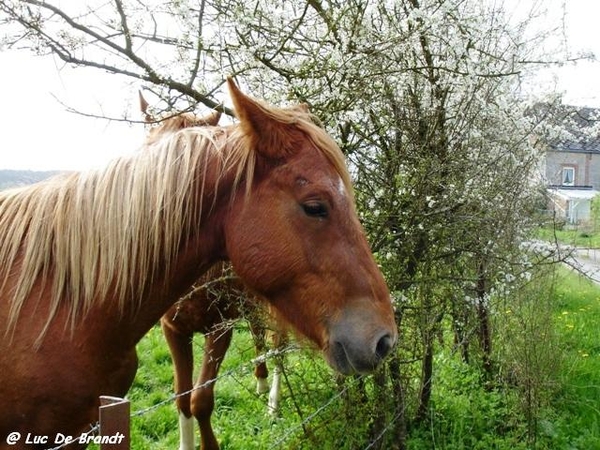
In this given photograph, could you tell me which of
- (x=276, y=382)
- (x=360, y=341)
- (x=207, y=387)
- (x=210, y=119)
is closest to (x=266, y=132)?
(x=360, y=341)

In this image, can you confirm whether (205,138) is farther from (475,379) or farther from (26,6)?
(475,379)

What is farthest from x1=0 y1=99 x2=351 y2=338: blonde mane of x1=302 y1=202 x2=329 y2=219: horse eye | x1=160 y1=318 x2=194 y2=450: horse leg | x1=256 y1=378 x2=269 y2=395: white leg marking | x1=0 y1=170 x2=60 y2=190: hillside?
x1=256 y1=378 x2=269 y2=395: white leg marking

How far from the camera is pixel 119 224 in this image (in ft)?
7.07

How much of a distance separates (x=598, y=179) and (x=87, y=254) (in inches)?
1412

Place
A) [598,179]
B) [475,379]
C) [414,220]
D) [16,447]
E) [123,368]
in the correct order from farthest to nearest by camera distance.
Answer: [598,179] < [475,379] < [414,220] < [123,368] < [16,447]

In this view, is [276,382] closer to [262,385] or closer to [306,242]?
[262,385]

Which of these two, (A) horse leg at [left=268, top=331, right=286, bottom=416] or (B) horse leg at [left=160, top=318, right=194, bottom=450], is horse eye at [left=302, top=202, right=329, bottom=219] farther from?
(B) horse leg at [left=160, top=318, right=194, bottom=450]

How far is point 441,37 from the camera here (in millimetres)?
3195

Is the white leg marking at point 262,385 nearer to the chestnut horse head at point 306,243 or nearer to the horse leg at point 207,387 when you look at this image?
the horse leg at point 207,387

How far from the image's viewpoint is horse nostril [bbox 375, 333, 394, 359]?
195 cm

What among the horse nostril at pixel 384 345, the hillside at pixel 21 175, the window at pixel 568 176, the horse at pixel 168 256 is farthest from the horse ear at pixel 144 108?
the window at pixel 568 176

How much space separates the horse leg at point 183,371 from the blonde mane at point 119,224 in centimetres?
198

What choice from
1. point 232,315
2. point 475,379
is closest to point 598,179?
point 475,379

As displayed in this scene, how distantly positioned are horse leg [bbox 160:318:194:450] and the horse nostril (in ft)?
7.96
